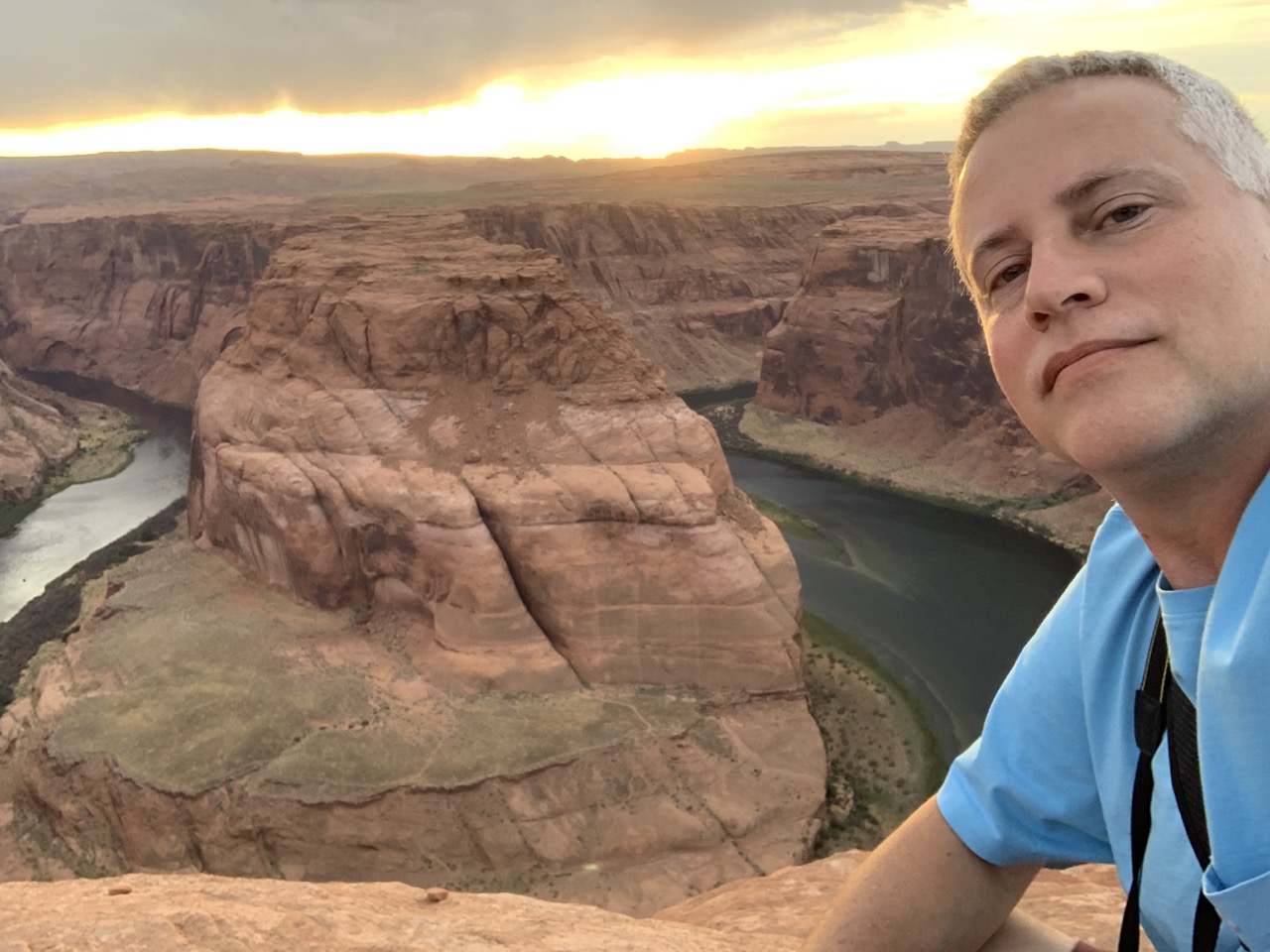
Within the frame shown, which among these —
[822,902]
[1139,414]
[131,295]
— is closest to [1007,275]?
[1139,414]

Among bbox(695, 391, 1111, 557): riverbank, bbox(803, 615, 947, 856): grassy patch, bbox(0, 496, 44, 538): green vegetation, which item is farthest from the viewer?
bbox(0, 496, 44, 538): green vegetation

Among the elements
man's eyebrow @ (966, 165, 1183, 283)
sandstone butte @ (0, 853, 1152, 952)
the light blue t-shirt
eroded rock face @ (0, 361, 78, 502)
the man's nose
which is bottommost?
eroded rock face @ (0, 361, 78, 502)

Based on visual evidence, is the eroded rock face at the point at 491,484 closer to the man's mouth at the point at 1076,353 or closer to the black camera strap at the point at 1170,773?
the black camera strap at the point at 1170,773

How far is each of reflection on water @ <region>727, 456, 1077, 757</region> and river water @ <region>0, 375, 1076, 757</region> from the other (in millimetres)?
50

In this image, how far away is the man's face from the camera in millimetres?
2232

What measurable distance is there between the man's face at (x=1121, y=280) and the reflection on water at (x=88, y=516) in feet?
130

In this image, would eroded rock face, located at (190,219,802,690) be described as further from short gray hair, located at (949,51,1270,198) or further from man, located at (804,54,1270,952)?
short gray hair, located at (949,51,1270,198)

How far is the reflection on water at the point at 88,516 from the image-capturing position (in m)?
37.5

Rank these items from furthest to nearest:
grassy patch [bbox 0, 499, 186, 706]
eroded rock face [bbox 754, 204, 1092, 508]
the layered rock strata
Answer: eroded rock face [bbox 754, 204, 1092, 508] → the layered rock strata → grassy patch [bbox 0, 499, 186, 706]

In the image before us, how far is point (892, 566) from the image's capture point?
116 ft

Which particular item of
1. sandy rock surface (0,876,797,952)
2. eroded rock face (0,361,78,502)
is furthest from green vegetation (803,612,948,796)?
eroded rock face (0,361,78,502)

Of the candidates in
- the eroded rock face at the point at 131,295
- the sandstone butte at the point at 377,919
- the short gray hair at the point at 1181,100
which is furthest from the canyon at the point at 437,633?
the eroded rock face at the point at 131,295

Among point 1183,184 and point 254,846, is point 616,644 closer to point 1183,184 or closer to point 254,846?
point 254,846

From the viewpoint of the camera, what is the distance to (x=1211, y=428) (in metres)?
2.20
